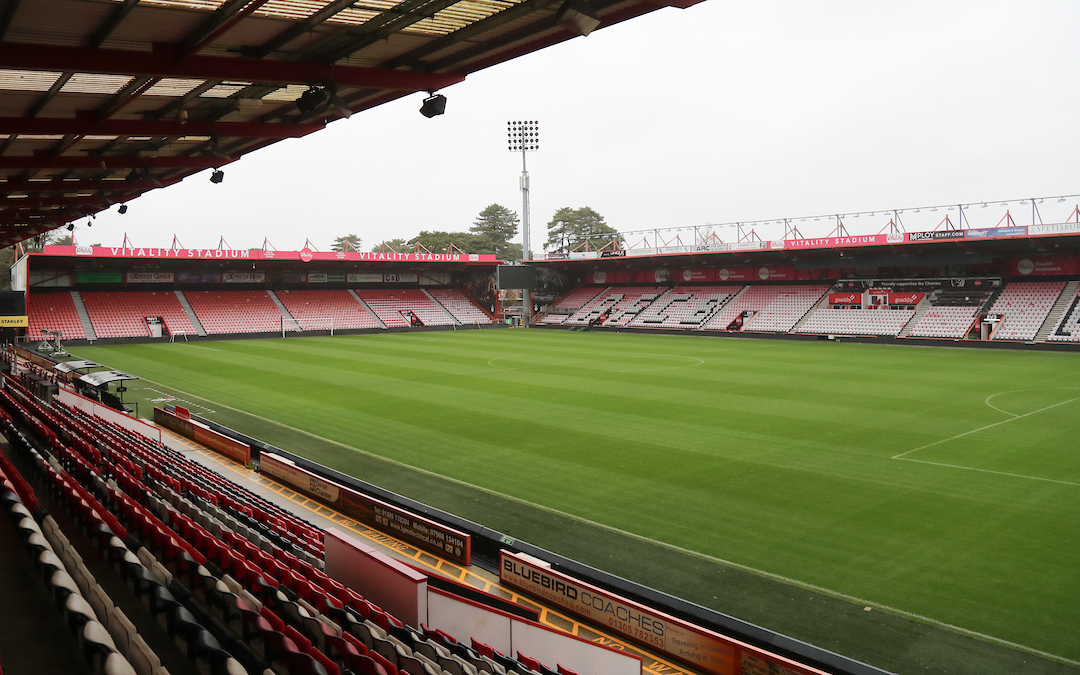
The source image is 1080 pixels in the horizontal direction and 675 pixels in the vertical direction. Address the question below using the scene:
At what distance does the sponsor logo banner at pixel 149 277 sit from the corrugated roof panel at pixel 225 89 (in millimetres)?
49258

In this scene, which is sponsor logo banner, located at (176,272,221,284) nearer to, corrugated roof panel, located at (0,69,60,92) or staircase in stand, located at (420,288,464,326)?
staircase in stand, located at (420,288,464,326)

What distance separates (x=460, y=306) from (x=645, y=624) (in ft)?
183

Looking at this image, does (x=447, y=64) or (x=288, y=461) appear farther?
(x=288, y=461)

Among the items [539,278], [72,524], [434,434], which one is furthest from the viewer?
[539,278]

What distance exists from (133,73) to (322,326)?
4761 cm

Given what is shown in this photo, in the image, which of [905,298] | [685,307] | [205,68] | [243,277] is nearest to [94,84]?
[205,68]

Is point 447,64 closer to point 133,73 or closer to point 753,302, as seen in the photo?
point 133,73

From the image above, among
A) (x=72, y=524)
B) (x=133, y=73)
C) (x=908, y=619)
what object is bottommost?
(x=908, y=619)

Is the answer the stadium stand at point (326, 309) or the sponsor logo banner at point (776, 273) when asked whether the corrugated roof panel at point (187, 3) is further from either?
the sponsor logo banner at point (776, 273)

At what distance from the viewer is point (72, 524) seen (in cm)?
661

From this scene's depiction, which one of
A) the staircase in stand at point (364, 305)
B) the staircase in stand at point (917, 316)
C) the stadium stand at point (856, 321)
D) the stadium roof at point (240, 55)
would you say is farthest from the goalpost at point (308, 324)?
the stadium roof at point (240, 55)

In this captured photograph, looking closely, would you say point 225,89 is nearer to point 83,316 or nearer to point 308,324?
point 83,316

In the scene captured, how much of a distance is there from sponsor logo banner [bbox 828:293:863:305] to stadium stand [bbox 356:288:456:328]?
29.5 m

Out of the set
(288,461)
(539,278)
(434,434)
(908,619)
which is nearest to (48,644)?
(908,619)
